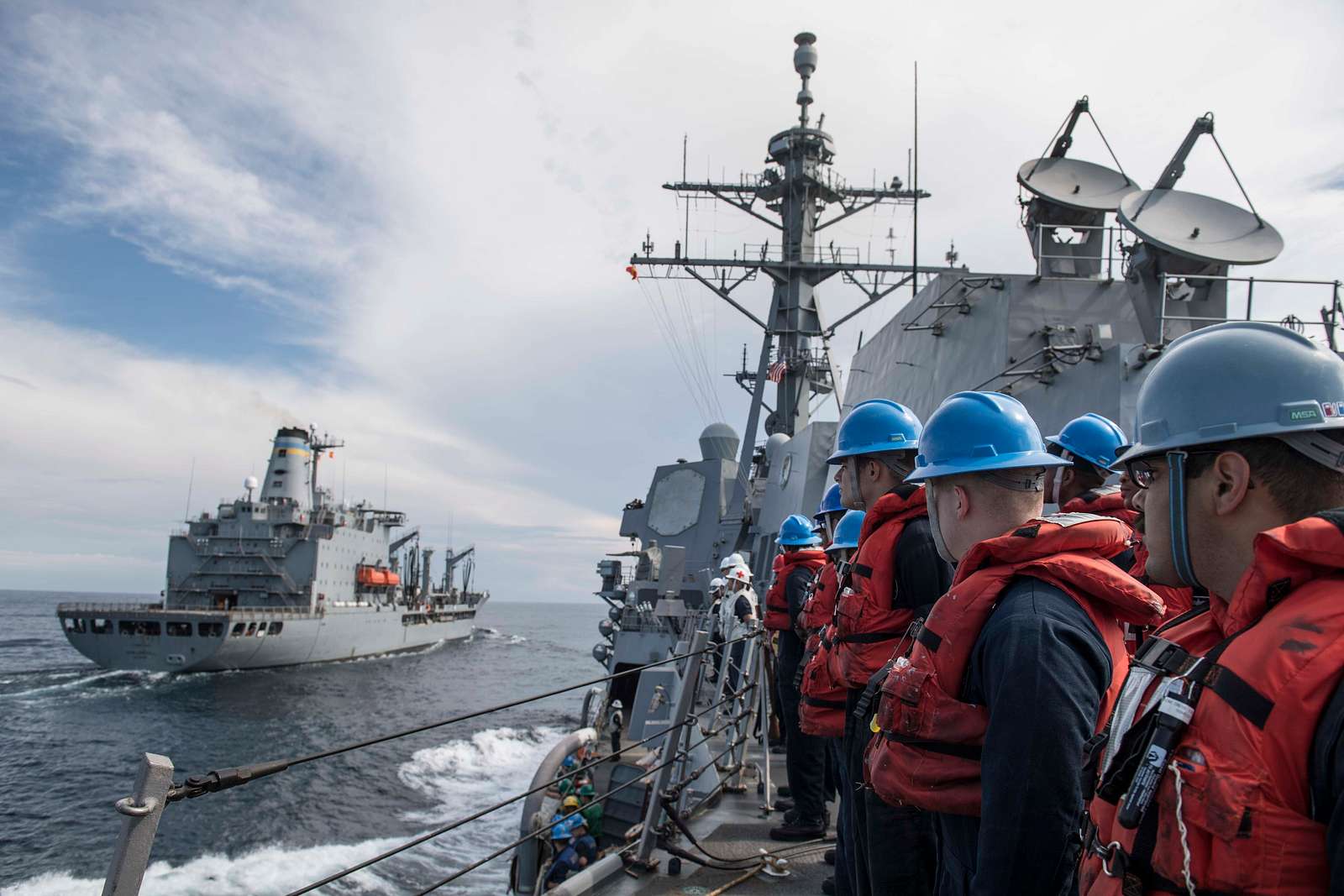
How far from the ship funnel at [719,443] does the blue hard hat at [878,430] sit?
19.2 m

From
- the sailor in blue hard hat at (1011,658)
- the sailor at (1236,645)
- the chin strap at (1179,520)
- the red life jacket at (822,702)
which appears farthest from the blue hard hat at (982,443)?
the red life jacket at (822,702)

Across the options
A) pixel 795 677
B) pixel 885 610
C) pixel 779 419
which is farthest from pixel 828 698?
pixel 779 419

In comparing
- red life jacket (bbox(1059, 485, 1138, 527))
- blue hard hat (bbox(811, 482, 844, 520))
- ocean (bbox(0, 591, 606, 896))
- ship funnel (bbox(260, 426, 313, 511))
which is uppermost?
ship funnel (bbox(260, 426, 313, 511))

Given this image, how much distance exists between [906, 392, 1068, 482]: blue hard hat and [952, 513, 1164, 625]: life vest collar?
28cm

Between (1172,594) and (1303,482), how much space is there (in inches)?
68.5

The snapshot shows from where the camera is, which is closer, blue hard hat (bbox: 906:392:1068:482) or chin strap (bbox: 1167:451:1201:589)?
chin strap (bbox: 1167:451:1201:589)

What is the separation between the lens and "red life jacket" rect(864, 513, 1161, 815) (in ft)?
5.08

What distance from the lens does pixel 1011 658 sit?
56.9 inches

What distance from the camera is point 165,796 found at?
1663 mm

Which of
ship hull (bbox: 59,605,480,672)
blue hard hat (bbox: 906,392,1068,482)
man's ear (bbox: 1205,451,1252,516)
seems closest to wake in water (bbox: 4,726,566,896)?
blue hard hat (bbox: 906,392,1068,482)

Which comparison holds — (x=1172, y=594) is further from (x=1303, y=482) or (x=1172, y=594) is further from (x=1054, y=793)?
(x=1303, y=482)

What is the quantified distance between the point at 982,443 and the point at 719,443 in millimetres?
20476

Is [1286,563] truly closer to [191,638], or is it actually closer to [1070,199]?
[1070,199]

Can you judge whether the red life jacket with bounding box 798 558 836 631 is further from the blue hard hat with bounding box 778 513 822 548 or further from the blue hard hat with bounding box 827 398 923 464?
the blue hard hat with bounding box 778 513 822 548
